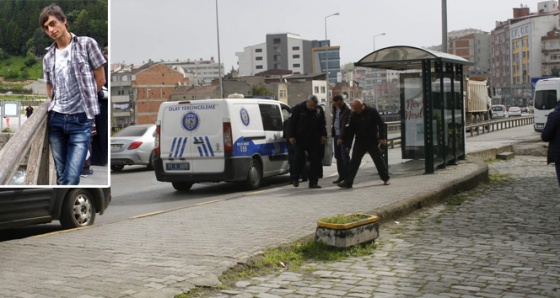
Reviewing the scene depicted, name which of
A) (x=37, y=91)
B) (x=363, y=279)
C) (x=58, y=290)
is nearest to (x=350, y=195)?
(x=363, y=279)

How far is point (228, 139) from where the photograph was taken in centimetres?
1374

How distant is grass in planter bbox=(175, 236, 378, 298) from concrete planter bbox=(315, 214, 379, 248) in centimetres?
6

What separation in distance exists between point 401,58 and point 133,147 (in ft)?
28.2

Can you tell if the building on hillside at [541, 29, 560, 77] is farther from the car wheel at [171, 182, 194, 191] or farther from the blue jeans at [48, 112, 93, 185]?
the blue jeans at [48, 112, 93, 185]

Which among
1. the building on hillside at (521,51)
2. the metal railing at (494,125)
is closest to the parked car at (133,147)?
the metal railing at (494,125)

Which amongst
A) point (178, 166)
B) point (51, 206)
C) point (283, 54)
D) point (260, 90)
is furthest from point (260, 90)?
point (51, 206)

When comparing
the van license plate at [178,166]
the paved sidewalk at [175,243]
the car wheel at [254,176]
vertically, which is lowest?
the paved sidewalk at [175,243]

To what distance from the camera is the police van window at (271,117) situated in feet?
Result: 49.8

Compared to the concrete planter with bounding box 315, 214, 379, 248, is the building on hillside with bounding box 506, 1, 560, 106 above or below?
above

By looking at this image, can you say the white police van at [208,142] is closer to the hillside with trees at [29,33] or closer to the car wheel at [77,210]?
the car wheel at [77,210]

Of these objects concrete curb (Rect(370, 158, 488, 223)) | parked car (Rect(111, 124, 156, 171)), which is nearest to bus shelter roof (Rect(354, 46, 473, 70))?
concrete curb (Rect(370, 158, 488, 223))

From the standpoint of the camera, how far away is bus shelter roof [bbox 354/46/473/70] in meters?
15.1

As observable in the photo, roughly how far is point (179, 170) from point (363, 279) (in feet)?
26.6

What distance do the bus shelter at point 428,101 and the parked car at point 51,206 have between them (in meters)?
7.83
